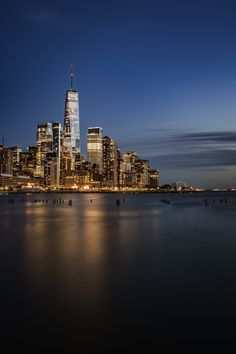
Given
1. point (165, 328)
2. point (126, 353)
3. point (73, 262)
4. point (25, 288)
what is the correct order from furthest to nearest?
point (73, 262) < point (25, 288) < point (165, 328) < point (126, 353)

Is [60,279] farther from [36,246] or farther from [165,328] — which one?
[36,246]

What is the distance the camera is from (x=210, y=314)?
40.9 feet

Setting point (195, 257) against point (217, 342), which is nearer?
point (217, 342)

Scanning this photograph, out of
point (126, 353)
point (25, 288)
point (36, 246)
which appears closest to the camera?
point (126, 353)

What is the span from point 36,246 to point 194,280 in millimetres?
13024

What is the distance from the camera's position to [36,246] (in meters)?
26.8

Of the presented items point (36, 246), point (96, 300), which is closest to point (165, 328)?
point (96, 300)

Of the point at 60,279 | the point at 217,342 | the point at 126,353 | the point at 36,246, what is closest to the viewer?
the point at 126,353

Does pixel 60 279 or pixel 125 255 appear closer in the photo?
pixel 60 279

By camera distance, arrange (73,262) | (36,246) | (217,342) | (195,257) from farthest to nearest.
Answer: (36,246) < (195,257) < (73,262) < (217,342)

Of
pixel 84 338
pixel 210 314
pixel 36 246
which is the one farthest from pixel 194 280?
pixel 36 246

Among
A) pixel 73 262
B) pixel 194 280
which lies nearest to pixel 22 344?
pixel 194 280

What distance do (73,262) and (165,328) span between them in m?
10.3

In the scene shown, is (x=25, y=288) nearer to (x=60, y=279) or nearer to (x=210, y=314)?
(x=60, y=279)
